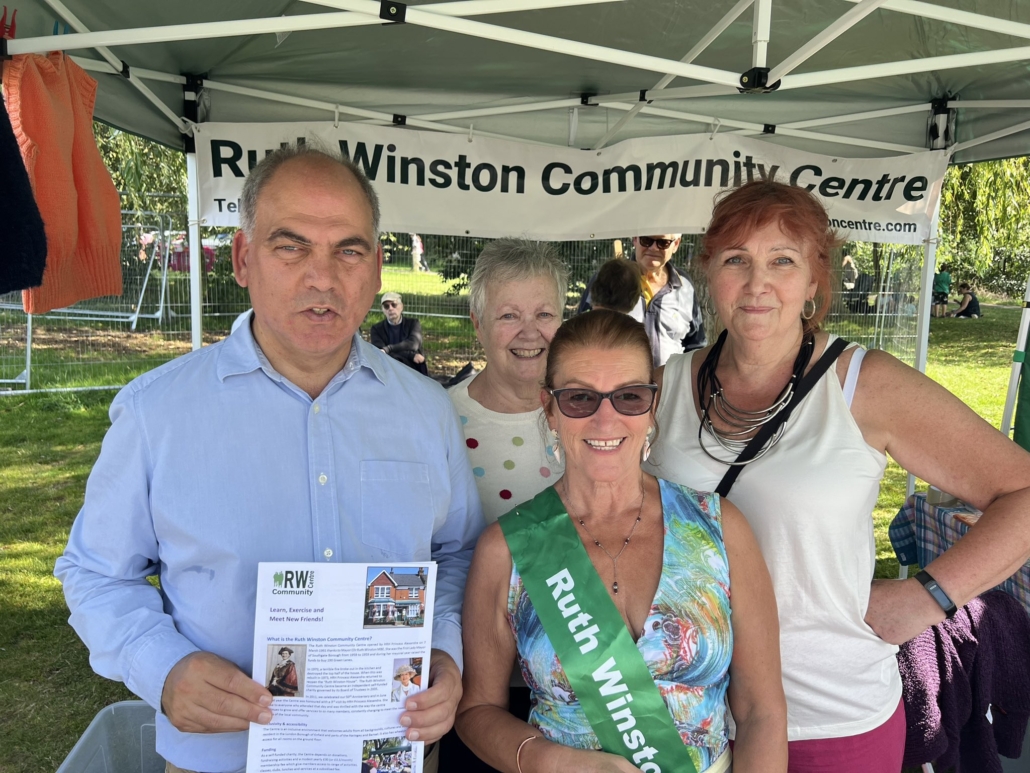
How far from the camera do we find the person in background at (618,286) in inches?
186

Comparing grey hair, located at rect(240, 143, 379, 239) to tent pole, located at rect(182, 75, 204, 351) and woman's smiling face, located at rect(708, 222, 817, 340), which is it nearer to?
woman's smiling face, located at rect(708, 222, 817, 340)

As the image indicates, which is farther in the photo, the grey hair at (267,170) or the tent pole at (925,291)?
the tent pole at (925,291)

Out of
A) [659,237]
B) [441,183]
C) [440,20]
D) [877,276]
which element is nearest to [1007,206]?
[877,276]

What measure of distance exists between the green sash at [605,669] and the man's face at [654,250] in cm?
416

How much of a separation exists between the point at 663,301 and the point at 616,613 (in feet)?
13.5

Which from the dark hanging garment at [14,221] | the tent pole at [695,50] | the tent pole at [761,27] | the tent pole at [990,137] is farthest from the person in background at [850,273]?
the dark hanging garment at [14,221]

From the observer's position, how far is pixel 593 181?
16.1ft

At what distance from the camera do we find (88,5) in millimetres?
2898

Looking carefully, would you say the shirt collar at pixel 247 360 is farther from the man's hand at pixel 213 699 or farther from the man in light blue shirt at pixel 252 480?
the man's hand at pixel 213 699

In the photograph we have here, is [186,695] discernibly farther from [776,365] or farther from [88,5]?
[88,5]

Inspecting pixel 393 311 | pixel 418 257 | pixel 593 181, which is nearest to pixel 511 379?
pixel 593 181

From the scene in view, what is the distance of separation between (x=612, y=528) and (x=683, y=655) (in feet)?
1.03

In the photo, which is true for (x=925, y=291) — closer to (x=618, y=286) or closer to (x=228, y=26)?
(x=618, y=286)

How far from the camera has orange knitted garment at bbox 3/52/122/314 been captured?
92.2 inches
